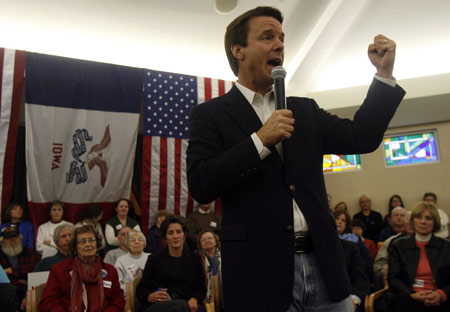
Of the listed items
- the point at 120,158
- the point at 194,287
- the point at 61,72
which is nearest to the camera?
the point at 194,287

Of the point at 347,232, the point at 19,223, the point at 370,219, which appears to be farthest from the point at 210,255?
the point at 370,219

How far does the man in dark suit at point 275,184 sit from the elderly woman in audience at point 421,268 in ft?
9.37

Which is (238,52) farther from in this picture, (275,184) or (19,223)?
(19,223)

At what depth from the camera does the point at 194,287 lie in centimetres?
386

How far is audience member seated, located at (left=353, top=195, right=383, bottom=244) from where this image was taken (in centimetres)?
799

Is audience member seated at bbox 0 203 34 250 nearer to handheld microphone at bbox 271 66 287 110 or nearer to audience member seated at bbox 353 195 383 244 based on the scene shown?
handheld microphone at bbox 271 66 287 110

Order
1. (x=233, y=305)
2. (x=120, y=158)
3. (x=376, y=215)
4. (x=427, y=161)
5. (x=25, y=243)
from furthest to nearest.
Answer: (x=427, y=161) → (x=376, y=215) → (x=120, y=158) → (x=25, y=243) → (x=233, y=305)

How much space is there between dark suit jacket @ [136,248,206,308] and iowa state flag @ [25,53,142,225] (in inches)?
96.9

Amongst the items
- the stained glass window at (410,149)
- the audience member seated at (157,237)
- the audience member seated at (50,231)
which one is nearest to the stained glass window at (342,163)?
the stained glass window at (410,149)

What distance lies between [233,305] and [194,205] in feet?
17.5

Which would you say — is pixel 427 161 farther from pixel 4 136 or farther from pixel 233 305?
pixel 233 305

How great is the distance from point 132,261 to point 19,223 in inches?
75.2

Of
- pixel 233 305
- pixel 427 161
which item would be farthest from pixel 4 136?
pixel 427 161

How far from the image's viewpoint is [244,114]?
130 cm
